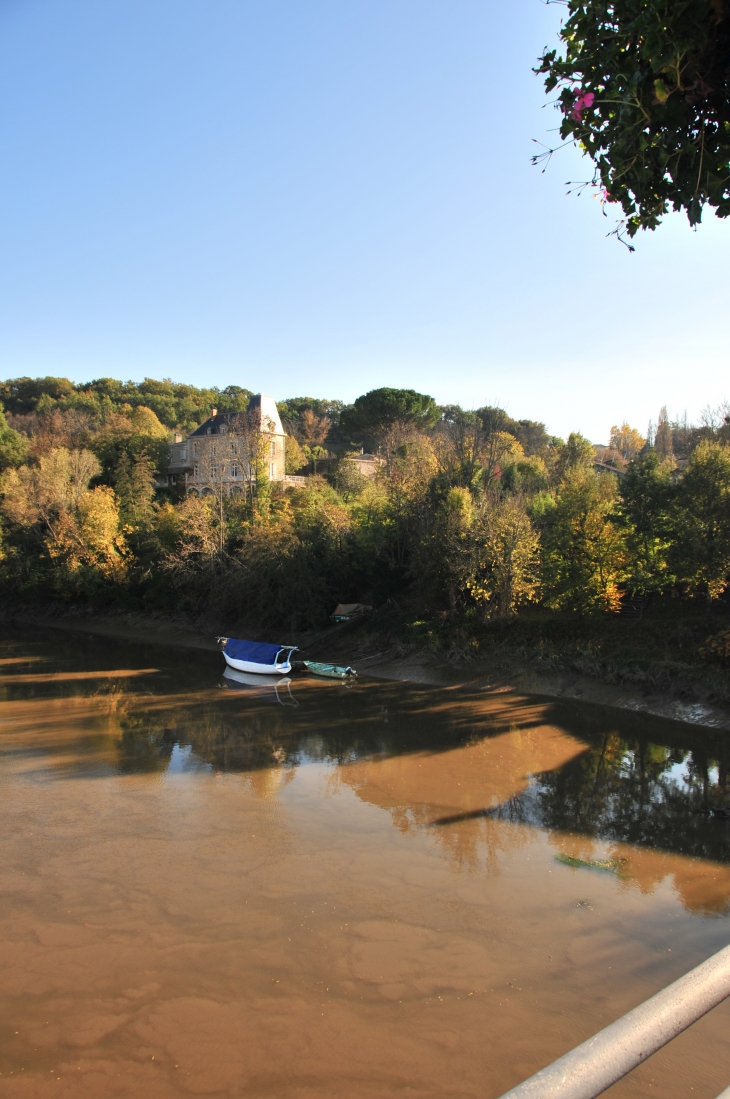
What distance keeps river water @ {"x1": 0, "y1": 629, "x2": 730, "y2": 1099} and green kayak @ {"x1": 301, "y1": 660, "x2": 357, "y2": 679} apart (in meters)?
7.18

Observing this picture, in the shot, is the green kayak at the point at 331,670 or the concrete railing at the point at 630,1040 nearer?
the concrete railing at the point at 630,1040

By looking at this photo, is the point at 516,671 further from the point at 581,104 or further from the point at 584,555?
the point at 581,104

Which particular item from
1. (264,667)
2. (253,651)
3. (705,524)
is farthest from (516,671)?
(253,651)

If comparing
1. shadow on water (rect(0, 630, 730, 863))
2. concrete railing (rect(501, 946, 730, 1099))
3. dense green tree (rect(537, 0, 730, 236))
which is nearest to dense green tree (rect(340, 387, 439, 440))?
shadow on water (rect(0, 630, 730, 863))

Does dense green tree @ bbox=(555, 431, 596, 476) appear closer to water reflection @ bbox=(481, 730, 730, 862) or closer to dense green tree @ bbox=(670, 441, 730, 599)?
dense green tree @ bbox=(670, 441, 730, 599)

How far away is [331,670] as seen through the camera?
2775 centimetres

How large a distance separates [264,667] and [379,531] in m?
9.03

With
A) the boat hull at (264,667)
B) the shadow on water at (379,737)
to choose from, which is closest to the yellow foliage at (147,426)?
the shadow on water at (379,737)

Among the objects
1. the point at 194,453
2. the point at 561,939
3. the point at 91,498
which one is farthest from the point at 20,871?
the point at 194,453

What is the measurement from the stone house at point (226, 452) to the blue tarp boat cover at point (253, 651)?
15230mm

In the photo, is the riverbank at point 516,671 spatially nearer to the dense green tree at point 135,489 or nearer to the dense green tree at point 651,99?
the dense green tree at point 135,489

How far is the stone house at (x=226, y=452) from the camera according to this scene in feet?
147

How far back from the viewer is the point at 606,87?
3.97 metres

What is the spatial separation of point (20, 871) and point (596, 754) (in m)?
13.7
